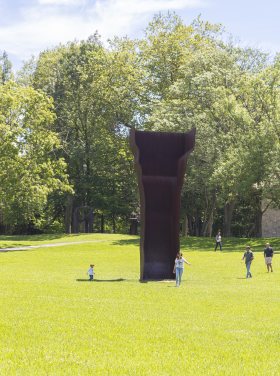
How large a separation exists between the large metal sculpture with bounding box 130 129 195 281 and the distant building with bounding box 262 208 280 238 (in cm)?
4354

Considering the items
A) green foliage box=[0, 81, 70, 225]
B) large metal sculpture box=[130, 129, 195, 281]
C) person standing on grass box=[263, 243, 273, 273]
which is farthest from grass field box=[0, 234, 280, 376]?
green foliage box=[0, 81, 70, 225]

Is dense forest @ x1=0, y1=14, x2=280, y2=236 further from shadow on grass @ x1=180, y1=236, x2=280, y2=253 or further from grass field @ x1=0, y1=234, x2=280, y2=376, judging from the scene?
grass field @ x1=0, y1=234, x2=280, y2=376

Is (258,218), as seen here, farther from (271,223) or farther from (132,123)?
(132,123)

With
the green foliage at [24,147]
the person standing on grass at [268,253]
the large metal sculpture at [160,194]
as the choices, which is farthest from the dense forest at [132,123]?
the large metal sculpture at [160,194]

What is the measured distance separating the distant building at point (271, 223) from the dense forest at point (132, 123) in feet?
5.99

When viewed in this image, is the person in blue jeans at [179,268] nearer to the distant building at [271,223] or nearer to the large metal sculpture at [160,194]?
the large metal sculpture at [160,194]

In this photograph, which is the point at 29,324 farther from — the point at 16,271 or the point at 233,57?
the point at 233,57

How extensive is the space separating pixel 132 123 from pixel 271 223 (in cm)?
2037

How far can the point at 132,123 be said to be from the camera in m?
60.8

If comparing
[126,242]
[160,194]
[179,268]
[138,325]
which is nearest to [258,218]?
[126,242]

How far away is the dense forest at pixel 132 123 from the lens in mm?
47375

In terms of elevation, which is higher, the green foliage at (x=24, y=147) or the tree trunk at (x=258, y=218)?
the green foliage at (x=24, y=147)

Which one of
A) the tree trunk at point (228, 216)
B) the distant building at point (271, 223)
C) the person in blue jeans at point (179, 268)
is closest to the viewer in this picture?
the person in blue jeans at point (179, 268)

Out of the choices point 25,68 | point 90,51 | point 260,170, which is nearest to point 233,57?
point 260,170
